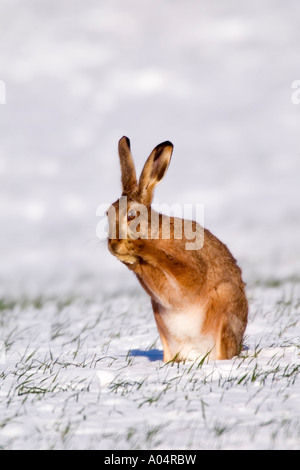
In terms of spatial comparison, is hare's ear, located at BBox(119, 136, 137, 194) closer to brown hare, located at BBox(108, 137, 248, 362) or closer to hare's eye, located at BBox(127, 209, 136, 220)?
brown hare, located at BBox(108, 137, 248, 362)

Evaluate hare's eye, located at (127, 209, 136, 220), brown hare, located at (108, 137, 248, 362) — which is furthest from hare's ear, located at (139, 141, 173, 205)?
hare's eye, located at (127, 209, 136, 220)

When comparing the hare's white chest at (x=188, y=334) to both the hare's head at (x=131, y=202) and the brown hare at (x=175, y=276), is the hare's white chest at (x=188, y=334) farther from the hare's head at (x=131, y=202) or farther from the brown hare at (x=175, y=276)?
the hare's head at (x=131, y=202)

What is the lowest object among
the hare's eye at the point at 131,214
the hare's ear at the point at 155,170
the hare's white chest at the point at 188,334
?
the hare's white chest at the point at 188,334

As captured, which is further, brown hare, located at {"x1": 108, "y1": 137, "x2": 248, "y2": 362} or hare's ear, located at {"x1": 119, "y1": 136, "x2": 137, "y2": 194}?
hare's ear, located at {"x1": 119, "y1": 136, "x2": 137, "y2": 194}

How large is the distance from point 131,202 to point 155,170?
34 centimetres

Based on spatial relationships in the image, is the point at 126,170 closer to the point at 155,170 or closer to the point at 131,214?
the point at 155,170

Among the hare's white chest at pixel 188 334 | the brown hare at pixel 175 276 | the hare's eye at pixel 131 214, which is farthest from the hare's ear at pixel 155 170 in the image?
the hare's white chest at pixel 188 334

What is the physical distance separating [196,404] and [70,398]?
82 centimetres

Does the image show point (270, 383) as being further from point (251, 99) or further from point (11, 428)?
point (251, 99)

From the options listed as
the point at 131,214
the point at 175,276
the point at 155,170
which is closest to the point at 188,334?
the point at 175,276

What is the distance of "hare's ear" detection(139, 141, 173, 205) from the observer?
6.86 m

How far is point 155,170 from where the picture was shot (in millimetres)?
6918

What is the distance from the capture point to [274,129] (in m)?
33.5

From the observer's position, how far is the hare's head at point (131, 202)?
661cm
